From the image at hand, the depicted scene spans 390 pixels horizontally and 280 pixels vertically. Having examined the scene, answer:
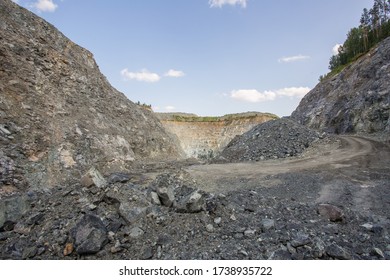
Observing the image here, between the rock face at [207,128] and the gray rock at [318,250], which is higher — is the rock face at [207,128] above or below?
above

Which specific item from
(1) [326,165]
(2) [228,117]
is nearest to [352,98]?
(2) [228,117]

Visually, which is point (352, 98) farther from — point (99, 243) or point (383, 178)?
point (99, 243)

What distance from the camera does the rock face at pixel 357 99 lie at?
23.9 m

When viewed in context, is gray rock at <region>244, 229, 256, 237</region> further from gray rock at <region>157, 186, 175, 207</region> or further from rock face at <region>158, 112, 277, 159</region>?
rock face at <region>158, 112, 277, 159</region>

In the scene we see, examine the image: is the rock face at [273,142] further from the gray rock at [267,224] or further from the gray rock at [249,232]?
the gray rock at [249,232]

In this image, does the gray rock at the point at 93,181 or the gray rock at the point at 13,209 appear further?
the gray rock at the point at 93,181

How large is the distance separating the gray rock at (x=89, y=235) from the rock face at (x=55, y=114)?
4254 millimetres

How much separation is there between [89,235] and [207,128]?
3733cm

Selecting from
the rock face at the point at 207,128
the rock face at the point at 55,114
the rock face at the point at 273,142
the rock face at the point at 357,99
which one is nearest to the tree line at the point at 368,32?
the rock face at the point at 357,99

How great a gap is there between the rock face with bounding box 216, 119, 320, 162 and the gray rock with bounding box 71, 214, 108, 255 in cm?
1179

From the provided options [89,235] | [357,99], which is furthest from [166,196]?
[357,99]

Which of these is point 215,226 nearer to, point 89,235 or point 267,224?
point 267,224

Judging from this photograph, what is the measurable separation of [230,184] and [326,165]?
552 cm

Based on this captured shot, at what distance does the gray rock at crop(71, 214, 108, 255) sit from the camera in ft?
14.9
